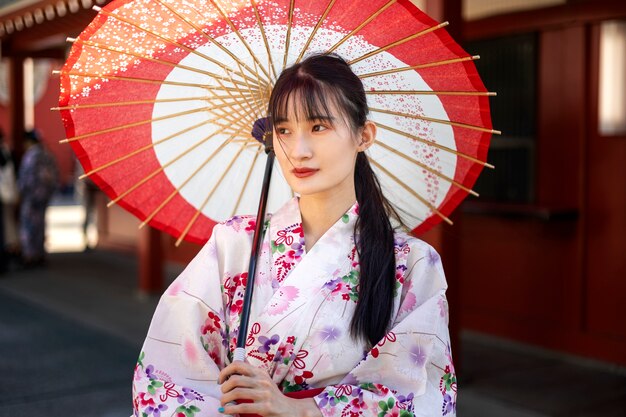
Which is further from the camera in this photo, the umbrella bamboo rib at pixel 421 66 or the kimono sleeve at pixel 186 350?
the umbrella bamboo rib at pixel 421 66

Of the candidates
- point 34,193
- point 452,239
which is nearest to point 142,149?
point 452,239

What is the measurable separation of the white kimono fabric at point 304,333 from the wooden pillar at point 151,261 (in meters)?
6.35

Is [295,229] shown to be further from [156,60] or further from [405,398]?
[156,60]

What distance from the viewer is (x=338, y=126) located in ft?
6.57

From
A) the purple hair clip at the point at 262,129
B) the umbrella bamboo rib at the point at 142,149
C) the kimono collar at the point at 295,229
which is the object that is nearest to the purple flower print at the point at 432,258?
the kimono collar at the point at 295,229

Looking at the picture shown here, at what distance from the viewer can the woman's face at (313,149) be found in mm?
1992

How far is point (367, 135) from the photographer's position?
2111 mm

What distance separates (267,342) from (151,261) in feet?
21.4

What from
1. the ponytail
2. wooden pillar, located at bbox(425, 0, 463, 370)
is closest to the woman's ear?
the ponytail

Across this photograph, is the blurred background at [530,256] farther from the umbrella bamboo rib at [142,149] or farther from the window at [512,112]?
the umbrella bamboo rib at [142,149]

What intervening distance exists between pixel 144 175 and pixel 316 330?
2.56 feet

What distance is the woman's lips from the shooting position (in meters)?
2.01

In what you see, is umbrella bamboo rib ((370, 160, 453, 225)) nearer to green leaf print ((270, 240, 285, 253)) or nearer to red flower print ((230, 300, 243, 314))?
green leaf print ((270, 240, 285, 253))

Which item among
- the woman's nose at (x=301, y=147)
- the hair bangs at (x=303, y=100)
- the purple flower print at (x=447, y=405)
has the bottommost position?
the purple flower print at (x=447, y=405)
